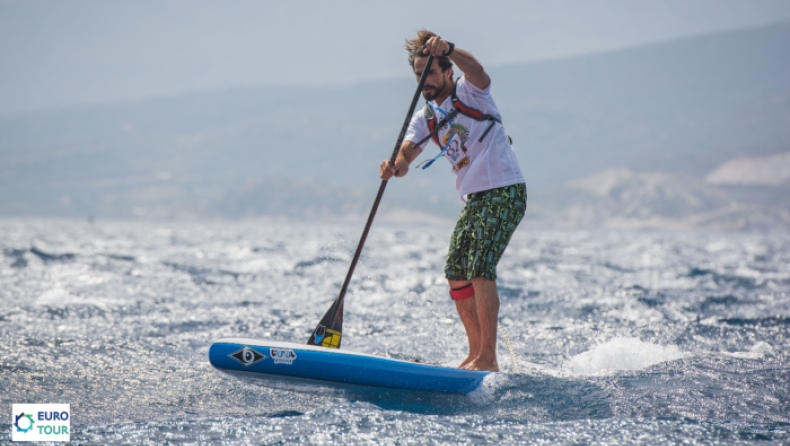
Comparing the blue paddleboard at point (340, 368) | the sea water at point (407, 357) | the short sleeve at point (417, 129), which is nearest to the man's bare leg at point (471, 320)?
the sea water at point (407, 357)

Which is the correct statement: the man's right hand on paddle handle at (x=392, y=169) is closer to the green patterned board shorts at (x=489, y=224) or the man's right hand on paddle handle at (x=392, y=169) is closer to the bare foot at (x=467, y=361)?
the green patterned board shorts at (x=489, y=224)

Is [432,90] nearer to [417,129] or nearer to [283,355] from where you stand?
[417,129]

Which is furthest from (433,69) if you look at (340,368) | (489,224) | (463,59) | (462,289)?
(340,368)

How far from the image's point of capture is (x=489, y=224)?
15.2ft

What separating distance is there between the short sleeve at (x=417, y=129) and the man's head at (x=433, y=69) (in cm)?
26

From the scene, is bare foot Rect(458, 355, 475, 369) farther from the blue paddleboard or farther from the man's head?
the man's head

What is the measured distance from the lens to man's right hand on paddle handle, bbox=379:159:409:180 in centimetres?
474

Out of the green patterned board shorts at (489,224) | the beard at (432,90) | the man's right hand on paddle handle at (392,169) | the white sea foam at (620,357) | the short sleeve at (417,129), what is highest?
the beard at (432,90)

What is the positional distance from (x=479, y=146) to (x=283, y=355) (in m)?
1.94

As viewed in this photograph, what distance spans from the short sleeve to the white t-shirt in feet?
0.78

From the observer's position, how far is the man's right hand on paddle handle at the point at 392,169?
187 inches

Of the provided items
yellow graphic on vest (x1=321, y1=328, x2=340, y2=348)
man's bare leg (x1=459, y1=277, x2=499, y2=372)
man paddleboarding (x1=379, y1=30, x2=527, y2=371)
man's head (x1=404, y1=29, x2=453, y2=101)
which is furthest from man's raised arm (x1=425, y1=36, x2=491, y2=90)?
yellow graphic on vest (x1=321, y1=328, x2=340, y2=348)

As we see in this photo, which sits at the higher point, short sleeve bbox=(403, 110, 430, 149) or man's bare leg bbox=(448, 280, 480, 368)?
short sleeve bbox=(403, 110, 430, 149)

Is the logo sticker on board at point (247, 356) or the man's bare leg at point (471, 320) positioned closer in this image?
the logo sticker on board at point (247, 356)
